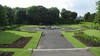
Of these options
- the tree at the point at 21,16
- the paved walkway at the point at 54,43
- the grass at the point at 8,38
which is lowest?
the paved walkway at the point at 54,43

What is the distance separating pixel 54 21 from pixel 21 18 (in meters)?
18.7

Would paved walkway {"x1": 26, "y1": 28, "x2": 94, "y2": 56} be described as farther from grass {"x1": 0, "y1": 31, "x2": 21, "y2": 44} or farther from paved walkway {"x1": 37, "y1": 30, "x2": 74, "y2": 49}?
grass {"x1": 0, "y1": 31, "x2": 21, "y2": 44}

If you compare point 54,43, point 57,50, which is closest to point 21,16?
point 54,43

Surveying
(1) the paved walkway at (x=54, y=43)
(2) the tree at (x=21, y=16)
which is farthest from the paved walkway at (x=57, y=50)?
(2) the tree at (x=21, y=16)

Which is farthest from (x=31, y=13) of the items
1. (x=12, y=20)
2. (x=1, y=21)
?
(x=1, y=21)

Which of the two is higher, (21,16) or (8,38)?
(21,16)

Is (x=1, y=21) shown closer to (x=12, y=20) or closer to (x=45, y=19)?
(x=12, y=20)

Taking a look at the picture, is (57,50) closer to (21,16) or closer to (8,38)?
(8,38)

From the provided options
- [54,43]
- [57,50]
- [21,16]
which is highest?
[21,16]

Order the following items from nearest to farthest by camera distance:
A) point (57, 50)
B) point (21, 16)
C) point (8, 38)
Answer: point (57, 50) → point (8, 38) → point (21, 16)

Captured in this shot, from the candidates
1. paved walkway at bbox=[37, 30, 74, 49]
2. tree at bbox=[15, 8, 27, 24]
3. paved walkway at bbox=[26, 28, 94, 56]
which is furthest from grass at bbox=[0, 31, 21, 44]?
tree at bbox=[15, 8, 27, 24]

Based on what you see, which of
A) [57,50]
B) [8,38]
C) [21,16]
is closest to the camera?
[57,50]

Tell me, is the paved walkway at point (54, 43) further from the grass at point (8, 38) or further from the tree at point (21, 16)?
the tree at point (21, 16)

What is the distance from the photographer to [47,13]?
56688 millimetres
